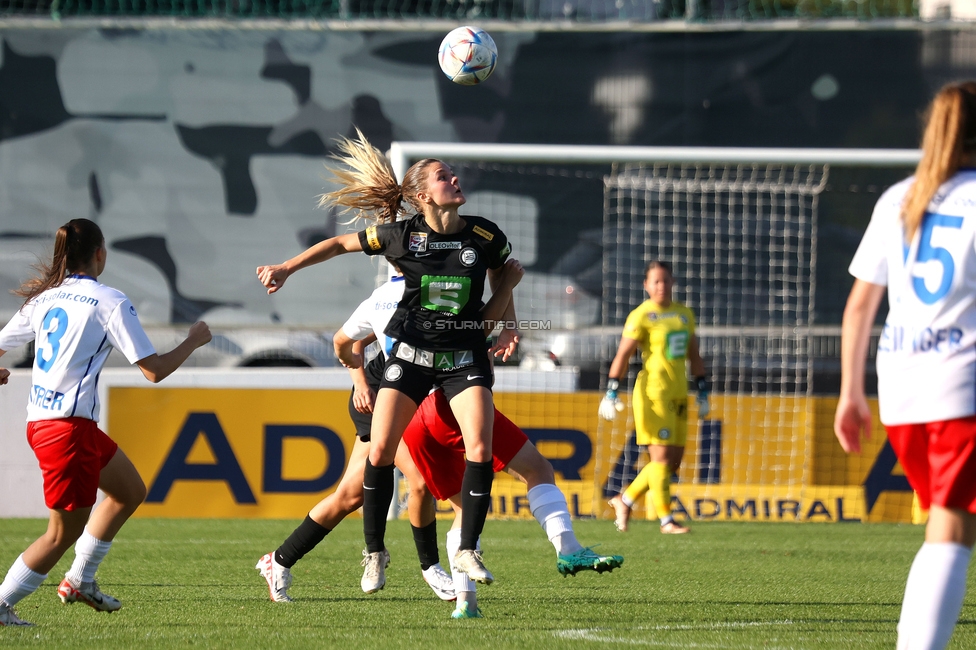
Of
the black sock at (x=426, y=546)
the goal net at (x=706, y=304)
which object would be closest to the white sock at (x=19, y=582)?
the black sock at (x=426, y=546)

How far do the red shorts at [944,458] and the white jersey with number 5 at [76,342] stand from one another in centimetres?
299

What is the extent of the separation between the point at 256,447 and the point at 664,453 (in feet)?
12.0

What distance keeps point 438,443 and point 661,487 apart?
14.1 ft

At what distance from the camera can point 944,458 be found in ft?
10.5

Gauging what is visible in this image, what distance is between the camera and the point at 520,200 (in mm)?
13547

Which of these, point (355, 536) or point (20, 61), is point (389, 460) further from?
point (20, 61)

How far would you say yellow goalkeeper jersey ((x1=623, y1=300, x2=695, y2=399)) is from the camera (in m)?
9.82

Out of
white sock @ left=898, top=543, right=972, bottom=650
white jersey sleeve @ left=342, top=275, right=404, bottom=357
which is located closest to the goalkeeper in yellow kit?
white jersey sleeve @ left=342, top=275, right=404, bottom=357

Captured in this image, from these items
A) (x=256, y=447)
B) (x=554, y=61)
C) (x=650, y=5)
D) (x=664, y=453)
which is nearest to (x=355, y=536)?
(x=256, y=447)

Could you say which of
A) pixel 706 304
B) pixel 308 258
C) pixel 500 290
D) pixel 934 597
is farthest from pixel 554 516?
pixel 706 304

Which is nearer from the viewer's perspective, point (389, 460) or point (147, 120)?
point (389, 460)

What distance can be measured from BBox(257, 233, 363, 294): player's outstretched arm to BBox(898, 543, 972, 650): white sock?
2.85m

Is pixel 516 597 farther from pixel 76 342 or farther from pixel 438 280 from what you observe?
pixel 76 342

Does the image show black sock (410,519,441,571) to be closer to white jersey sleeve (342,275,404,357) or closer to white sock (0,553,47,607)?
white jersey sleeve (342,275,404,357)
